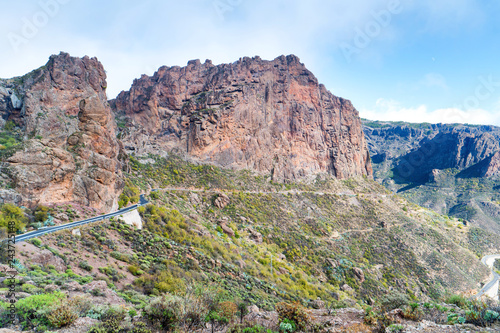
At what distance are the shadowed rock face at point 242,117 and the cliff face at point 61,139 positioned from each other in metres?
15.9

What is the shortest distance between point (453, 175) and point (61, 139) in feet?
520

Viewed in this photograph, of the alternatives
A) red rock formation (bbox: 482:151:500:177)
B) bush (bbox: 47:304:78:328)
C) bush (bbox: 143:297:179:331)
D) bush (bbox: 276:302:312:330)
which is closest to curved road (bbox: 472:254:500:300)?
bush (bbox: 276:302:312:330)

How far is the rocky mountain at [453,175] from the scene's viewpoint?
9456 centimetres

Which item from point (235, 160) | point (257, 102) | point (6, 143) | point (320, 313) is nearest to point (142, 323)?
point (320, 313)

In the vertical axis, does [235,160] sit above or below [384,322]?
above

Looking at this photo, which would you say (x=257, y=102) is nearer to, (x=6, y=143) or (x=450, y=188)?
(x=6, y=143)

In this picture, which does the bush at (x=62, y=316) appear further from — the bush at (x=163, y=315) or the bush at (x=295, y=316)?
the bush at (x=295, y=316)

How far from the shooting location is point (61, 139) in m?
20.8

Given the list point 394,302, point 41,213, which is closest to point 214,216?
point 41,213

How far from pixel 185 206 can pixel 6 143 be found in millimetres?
21059

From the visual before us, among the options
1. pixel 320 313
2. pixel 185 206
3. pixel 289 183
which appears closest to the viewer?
pixel 320 313

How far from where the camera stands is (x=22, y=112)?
2688cm

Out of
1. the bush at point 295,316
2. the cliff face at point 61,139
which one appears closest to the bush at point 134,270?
the cliff face at point 61,139

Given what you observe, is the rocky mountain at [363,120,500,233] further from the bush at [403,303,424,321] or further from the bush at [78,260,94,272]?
the bush at [78,260,94,272]
